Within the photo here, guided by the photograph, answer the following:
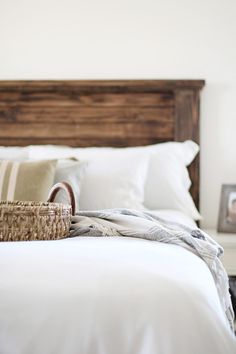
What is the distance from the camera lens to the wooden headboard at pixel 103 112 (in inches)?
129

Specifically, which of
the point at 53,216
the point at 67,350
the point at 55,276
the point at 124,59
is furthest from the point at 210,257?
the point at 124,59

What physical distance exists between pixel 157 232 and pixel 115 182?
103cm

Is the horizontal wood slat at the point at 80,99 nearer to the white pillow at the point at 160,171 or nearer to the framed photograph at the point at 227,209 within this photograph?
the white pillow at the point at 160,171

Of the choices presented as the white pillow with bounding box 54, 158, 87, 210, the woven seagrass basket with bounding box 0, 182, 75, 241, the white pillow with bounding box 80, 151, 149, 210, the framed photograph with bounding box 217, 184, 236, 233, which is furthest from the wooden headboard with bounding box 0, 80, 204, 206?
the woven seagrass basket with bounding box 0, 182, 75, 241

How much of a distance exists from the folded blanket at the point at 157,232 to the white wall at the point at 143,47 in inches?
50.7

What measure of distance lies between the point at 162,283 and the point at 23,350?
319mm

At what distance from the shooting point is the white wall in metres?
3.29

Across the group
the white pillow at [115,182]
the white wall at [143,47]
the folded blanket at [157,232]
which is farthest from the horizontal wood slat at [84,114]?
the folded blanket at [157,232]

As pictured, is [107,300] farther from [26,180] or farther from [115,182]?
[115,182]

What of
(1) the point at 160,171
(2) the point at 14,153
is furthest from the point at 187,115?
(2) the point at 14,153

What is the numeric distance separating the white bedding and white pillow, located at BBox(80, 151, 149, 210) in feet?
4.54

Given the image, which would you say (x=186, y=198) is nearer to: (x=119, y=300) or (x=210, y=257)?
(x=210, y=257)

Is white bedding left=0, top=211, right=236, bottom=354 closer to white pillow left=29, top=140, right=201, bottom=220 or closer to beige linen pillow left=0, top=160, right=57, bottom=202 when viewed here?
beige linen pillow left=0, top=160, right=57, bottom=202

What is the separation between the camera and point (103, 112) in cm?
331
